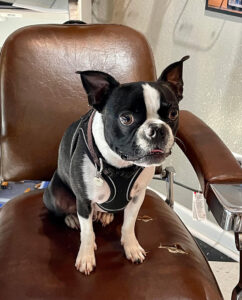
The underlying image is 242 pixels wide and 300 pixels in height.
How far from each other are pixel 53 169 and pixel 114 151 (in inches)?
16.1

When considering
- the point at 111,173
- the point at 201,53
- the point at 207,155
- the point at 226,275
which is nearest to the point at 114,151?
the point at 111,173

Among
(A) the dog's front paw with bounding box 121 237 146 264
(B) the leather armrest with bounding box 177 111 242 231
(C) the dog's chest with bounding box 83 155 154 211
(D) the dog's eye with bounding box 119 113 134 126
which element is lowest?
(A) the dog's front paw with bounding box 121 237 146 264

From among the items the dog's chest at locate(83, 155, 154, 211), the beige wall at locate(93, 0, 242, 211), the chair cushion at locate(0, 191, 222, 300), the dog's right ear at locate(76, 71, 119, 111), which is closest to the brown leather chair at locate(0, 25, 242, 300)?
the chair cushion at locate(0, 191, 222, 300)

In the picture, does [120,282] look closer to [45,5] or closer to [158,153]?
[158,153]

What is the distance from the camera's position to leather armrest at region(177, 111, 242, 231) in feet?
2.16

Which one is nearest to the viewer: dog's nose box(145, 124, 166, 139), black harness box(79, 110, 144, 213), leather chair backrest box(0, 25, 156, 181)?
dog's nose box(145, 124, 166, 139)

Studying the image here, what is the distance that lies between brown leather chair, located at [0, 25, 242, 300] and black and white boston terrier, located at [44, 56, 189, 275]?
4 cm

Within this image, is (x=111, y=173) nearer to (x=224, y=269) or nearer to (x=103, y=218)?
(x=103, y=218)

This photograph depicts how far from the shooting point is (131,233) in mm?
847

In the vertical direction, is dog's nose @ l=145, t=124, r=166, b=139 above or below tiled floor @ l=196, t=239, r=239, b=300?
above

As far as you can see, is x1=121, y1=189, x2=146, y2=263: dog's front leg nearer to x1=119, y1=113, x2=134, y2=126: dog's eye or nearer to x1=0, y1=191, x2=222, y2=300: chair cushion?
x1=0, y1=191, x2=222, y2=300: chair cushion

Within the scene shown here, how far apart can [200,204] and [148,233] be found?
0.18 m

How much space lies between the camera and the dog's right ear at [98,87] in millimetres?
714

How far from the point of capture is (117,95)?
2.28ft
